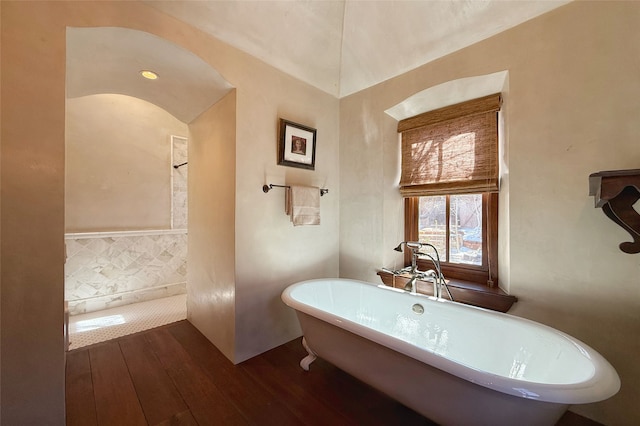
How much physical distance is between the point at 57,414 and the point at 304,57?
2720 millimetres

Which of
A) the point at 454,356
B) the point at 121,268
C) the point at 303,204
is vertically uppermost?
the point at 303,204

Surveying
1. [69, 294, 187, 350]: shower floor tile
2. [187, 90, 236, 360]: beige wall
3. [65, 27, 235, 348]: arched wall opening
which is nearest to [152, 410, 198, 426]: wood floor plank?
[187, 90, 236, 360]: beige wall

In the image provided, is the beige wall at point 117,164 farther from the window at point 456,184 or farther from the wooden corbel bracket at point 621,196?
the wooden corbel bracket at point 621,196

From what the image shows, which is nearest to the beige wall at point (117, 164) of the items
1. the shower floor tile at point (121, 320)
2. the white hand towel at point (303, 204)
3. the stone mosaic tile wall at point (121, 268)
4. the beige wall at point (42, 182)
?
the stone mosaic tile wall at point (121, 268)

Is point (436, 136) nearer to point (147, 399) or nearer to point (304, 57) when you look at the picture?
point (304, 57)

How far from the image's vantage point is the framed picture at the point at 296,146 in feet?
6.82

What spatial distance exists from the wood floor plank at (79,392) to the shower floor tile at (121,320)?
0.83 ft

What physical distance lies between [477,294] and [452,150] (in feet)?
3.61

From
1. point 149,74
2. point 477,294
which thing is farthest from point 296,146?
point 477,294

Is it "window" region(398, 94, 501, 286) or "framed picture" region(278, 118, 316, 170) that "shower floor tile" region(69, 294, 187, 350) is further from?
"window" region(398, 94, 501, 286)

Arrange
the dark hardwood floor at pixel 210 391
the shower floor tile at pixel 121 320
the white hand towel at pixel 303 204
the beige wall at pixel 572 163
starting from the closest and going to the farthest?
the beige wall at pixel 572 163
the dark hardwood floor at pixel 210 391
the white hand towel at pixel 303 204
the shower floor tile at pixel 121 320

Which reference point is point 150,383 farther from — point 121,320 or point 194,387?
point 121,320

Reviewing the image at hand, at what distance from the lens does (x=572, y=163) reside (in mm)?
1395

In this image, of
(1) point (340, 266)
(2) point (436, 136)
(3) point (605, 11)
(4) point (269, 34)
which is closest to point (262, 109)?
(4) point (269, 34)
